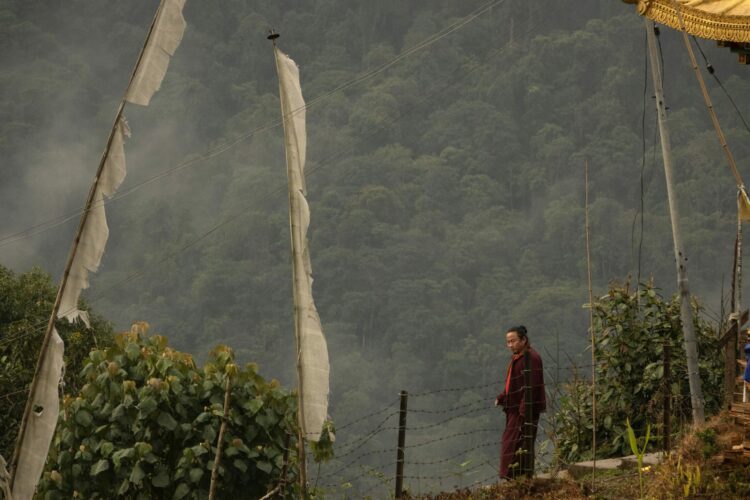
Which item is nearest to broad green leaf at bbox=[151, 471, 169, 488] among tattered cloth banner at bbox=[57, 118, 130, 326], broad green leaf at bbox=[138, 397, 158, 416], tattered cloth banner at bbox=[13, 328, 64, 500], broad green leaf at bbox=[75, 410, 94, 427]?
broad green leaf at bbox=[138, 397, 158, 416]

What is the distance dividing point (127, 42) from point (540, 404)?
11893 centimetres

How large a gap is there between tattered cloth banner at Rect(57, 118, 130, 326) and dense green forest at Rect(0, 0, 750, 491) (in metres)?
63.8

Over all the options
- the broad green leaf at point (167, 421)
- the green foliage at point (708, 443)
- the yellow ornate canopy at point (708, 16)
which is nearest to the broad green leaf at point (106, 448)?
the broad green leaf at point (167, 421)

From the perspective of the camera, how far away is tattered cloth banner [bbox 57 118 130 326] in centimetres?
510

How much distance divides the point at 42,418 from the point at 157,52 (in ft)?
5.57

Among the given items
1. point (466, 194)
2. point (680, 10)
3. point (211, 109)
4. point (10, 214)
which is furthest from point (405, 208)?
point (680, 10)

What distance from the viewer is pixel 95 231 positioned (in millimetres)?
5164

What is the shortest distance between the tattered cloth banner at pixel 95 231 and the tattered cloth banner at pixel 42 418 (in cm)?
21

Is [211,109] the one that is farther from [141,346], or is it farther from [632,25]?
[141,346]

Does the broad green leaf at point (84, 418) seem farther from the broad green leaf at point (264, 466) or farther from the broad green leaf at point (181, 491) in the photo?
the broad green leaf at point (264, 466)

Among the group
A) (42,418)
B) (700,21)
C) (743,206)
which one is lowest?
(42,418)

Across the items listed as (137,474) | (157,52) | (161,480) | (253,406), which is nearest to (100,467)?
(137,474)

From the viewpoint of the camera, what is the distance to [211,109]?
11206 centimetres

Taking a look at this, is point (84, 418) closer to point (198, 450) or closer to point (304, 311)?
point (198, 450)
